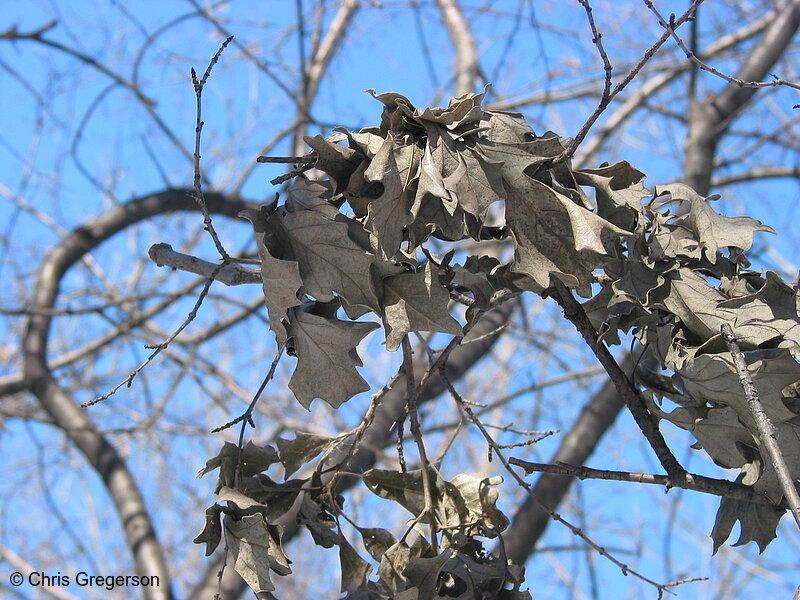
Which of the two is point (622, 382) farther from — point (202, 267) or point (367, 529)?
point (202, 267)

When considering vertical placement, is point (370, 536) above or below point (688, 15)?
below

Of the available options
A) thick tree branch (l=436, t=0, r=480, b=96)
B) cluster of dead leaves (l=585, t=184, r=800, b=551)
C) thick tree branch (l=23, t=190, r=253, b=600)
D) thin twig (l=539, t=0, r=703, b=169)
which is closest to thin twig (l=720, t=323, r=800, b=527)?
cluster of dead leaves (l=585, t=184, r=800, b=551)

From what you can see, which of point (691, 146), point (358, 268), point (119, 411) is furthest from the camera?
point (119, 411)

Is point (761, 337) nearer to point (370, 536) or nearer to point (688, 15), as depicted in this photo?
point (688, 15)

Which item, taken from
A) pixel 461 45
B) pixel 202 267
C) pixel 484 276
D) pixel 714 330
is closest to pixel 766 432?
pixel 714 330

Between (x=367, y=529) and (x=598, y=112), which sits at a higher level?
(x=598, y=112)

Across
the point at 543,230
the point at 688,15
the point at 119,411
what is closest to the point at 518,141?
the point at 543,230

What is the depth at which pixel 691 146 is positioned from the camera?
7.84 feet

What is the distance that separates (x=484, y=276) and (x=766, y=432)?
24 cm

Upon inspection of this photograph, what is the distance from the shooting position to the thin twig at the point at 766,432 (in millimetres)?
507

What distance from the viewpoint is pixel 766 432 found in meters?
0.53

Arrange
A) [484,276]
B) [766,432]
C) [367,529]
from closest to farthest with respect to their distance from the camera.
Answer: [766,432], [484,276], [367,529]

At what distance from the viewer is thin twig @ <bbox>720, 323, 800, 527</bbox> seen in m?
0.51

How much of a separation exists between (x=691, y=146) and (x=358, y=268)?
2096mm
